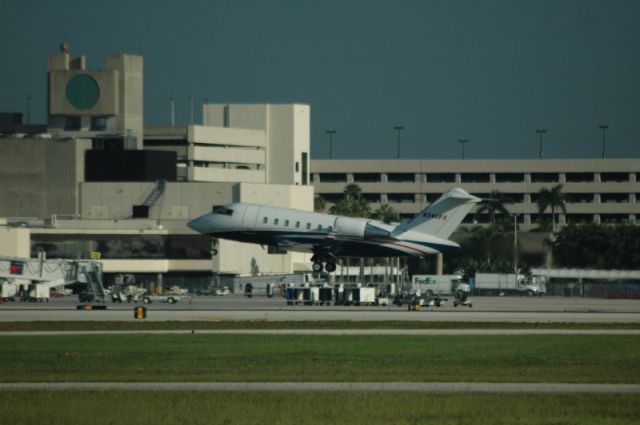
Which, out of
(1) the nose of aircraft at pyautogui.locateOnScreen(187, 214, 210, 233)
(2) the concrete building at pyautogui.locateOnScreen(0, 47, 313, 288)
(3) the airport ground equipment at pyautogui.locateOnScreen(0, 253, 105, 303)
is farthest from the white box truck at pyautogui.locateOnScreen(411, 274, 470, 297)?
(3) the airport ground equipment at pyautogui.locateOnScreen(0, 253, 105, 303)

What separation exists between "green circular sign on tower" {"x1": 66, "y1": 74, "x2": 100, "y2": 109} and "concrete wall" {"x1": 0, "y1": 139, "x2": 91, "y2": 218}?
9364 mm

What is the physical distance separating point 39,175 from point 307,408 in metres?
140

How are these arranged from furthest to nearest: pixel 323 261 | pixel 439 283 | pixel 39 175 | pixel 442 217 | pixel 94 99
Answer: pixel 94 99, pixel 39 175, pixel 439 283, pixel 323 261, pixel 442 217

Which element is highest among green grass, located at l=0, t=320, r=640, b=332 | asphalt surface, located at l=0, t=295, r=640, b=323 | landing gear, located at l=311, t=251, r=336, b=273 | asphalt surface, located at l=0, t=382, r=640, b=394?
landing gear, located at l=311, t=251, r=336, b=273

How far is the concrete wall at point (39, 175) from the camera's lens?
6742 inches

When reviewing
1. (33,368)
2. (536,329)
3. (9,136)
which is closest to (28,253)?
(9,136)

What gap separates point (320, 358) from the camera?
179 feet

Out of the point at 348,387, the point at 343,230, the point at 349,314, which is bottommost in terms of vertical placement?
the point at 348,387

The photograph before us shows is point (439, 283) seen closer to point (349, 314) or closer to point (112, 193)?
point (112, 193)

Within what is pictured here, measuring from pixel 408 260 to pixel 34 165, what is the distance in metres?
56.2

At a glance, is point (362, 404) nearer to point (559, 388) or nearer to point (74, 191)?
point (559, 388)

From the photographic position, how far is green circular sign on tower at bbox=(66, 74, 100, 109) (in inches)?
7047

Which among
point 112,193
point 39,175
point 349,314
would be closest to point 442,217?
point 349,314

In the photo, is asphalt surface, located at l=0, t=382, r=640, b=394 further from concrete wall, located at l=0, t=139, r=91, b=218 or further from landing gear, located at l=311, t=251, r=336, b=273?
concrete wall, located at l=0, t=139, r=91, b=218
